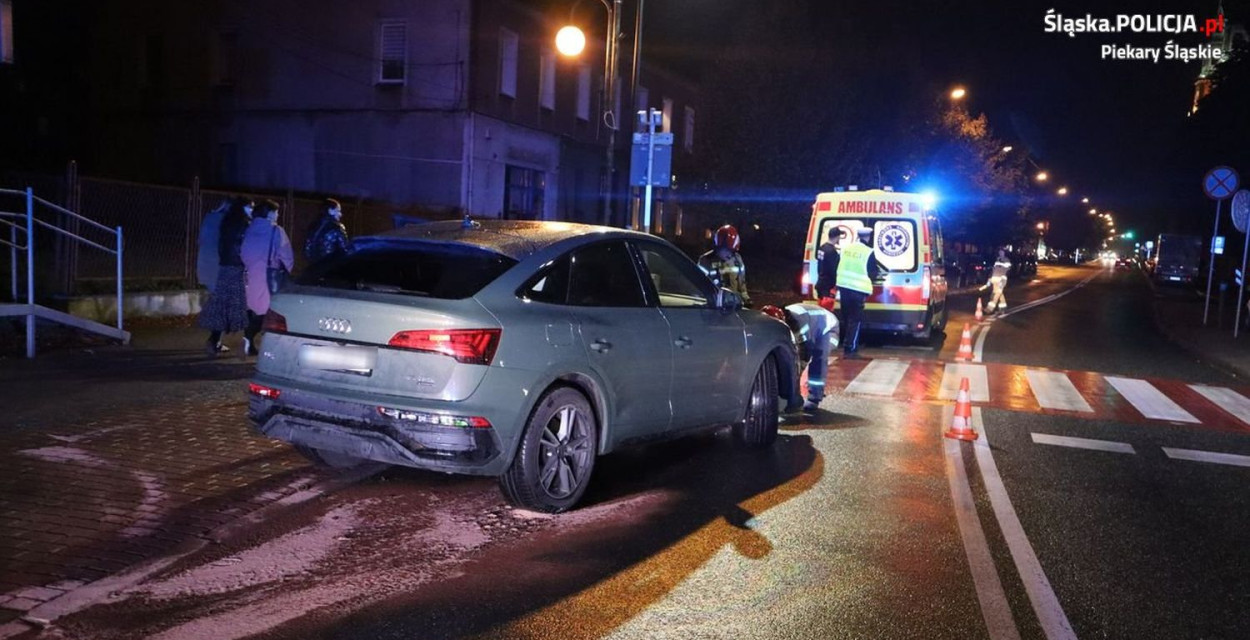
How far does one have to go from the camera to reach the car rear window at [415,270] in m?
5.36

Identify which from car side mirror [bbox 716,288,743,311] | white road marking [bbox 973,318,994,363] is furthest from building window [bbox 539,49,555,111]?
car side mirror [bbox 716,288,743,311]

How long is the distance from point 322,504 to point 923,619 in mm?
3386

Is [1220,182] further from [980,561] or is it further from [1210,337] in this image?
[980,561]

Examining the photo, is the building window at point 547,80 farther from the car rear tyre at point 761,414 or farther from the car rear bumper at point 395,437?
the car rear bumper at point 395,437

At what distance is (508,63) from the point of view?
27391 mm

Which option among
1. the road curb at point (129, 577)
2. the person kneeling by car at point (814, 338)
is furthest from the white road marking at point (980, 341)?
the road curb at point (129, 577)

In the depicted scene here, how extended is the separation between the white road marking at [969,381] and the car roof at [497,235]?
5711mm

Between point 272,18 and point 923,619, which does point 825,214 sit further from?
point 272,18

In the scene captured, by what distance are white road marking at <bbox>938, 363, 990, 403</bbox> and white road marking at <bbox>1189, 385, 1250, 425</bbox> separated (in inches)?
95.9

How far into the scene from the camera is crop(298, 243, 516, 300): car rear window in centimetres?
536

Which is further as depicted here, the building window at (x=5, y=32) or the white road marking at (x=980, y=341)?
the white road marking at (x=980, y=341)

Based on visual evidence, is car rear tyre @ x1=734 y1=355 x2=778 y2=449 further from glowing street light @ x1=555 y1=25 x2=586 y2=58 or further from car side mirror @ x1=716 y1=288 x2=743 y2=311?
glowing street light @ x1=555 y1=25 x2=586 y2=58

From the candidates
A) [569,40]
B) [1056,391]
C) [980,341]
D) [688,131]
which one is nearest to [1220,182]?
[980,341]

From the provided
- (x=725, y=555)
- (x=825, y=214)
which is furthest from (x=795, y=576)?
(x=825, y=214)
